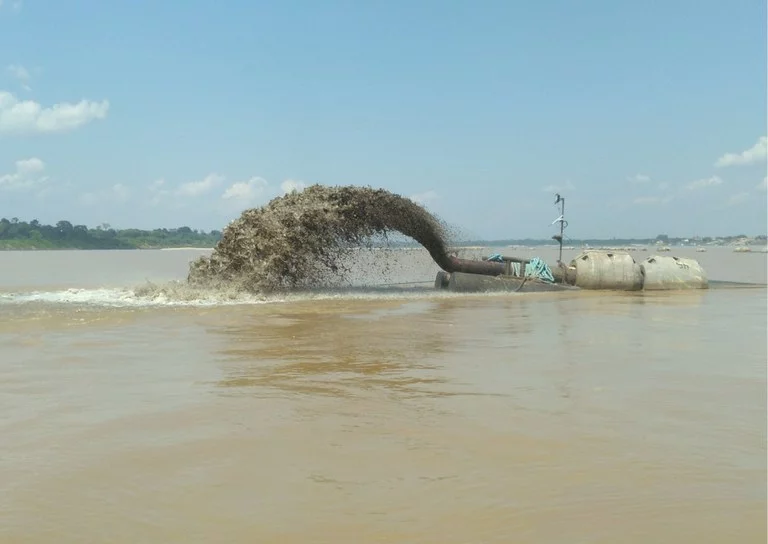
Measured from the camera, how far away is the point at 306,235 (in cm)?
1617

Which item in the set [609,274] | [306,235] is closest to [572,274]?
[609,274]

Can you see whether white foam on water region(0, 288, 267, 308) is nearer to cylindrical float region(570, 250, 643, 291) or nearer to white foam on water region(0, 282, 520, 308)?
white foam on water region(0, 282, 520, 308)

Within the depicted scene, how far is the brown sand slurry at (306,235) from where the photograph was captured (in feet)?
51.4

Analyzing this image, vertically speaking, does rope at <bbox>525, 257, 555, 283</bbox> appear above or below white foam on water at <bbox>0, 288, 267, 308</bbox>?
above

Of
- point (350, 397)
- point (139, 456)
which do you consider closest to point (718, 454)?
point (350, 397)

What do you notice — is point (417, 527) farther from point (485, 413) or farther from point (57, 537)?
point (485, 413)

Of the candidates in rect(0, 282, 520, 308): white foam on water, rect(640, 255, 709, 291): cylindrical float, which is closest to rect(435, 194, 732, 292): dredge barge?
rect(640, 255, 709, 291): cylindrical float

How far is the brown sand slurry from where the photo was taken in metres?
15.7

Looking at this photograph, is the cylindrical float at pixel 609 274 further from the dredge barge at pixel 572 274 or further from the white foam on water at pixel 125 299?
the white foam on water at pixel 125 299

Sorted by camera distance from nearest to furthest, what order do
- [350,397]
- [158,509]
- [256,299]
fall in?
1. [158,509]
2. [350,397]
3. [256,299]

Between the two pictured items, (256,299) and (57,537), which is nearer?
(57,537)

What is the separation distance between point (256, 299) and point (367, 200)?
4137 millimetres

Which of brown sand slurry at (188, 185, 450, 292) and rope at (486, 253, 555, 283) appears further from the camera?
rope at (486, 253, 555, 283)

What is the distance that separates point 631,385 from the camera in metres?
6.00
